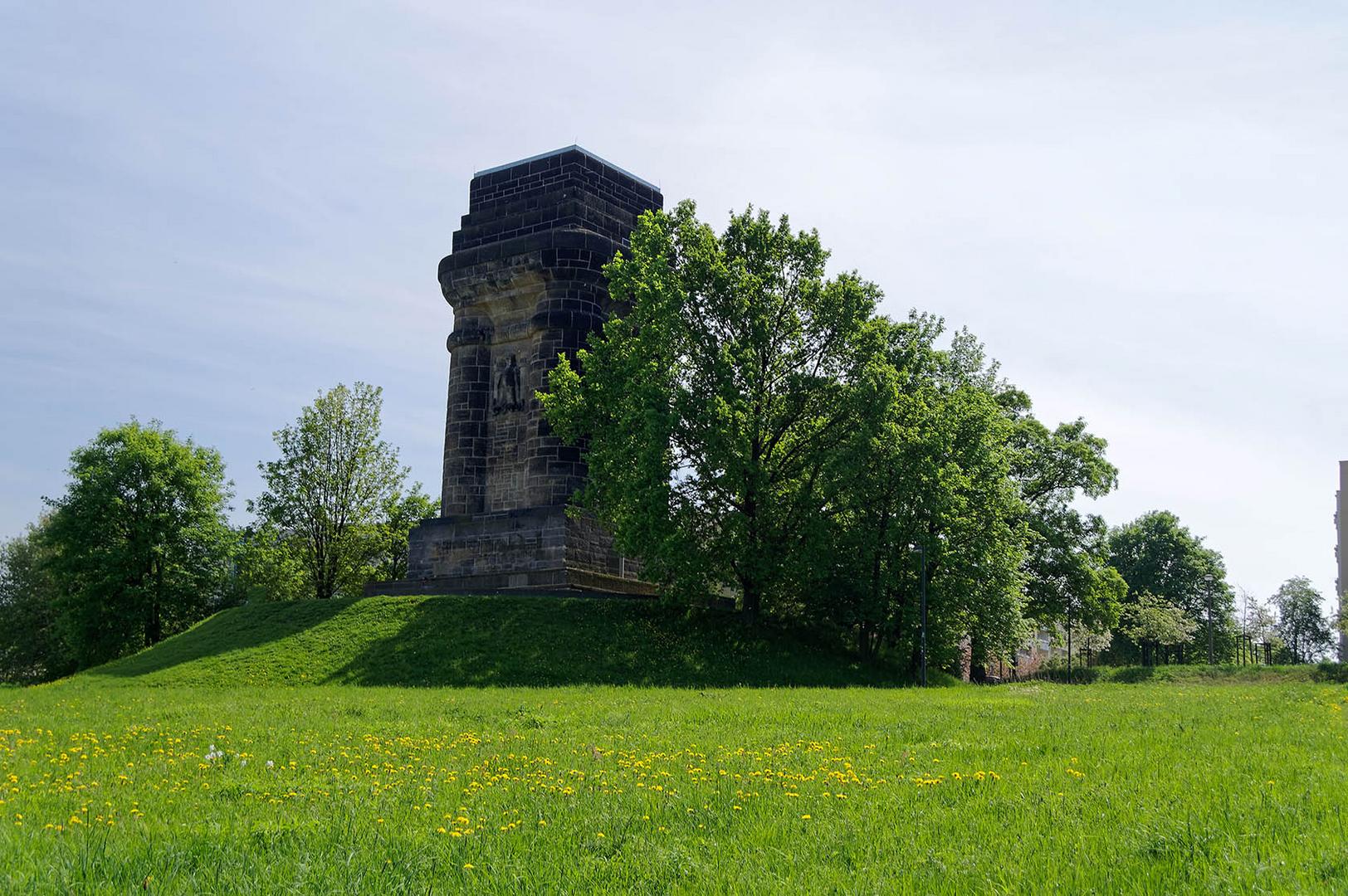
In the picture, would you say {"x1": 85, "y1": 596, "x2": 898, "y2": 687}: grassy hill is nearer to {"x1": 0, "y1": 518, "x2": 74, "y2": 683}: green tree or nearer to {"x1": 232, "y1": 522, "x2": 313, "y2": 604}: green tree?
{"x1": 232, "y1": 522, "x2": 313, "y2": 604}: green tree

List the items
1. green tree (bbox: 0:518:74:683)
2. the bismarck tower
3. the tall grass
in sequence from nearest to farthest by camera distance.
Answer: the tall grass, the bismarck tower, green tree (bbox: 0:518:74:683)

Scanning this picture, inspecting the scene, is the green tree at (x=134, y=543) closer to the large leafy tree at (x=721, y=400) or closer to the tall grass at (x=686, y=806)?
the large leafy tree at (x=721, y=400)

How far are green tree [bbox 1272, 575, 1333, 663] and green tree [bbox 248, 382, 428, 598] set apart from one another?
248 feet

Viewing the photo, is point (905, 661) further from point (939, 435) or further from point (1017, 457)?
point (1017, 457)

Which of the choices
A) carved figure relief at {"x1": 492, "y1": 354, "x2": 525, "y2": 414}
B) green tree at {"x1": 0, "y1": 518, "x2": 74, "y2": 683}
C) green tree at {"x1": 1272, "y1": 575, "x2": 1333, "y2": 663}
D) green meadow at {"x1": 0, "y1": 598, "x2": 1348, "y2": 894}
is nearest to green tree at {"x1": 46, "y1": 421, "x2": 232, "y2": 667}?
green tree at {"x1": 0, "y1": 518, "x2": 74, "y2": 683}

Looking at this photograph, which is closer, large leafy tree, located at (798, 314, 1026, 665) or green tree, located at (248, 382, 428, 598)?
large leafy tree, located at (798, 314, 1026, 665)

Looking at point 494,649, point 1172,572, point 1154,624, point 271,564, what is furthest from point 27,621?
point 1172,572

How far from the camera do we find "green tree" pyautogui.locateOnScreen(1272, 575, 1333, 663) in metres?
88.4

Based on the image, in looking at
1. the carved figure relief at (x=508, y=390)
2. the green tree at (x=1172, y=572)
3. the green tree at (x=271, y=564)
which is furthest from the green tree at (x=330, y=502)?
the green tree at (x=1172, y=572)

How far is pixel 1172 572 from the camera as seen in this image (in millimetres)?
73188

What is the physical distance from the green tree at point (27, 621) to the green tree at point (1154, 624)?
2342 inches

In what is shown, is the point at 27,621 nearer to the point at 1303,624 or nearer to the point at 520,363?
the point at 520,363

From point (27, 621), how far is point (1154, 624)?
2476 inches

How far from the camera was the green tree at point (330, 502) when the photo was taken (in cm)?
4875
